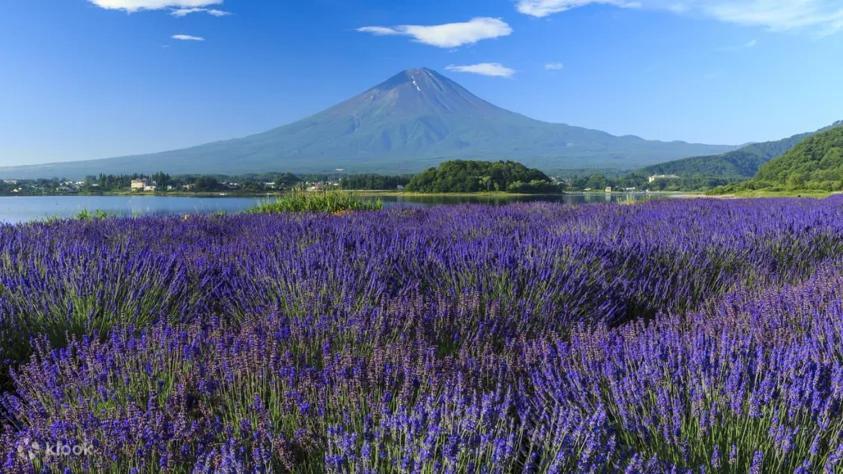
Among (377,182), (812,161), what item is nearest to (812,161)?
(812,161)

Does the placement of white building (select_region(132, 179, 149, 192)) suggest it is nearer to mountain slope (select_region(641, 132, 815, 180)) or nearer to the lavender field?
the lavender field

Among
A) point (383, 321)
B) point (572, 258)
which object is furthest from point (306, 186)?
point (383, 321)

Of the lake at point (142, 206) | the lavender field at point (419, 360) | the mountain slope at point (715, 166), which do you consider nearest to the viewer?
the lavender field at point (419, 360)

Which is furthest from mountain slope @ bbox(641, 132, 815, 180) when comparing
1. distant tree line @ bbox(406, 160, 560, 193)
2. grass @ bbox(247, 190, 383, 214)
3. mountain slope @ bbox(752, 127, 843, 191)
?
grass @ bbox(247, 190, 383, 214)

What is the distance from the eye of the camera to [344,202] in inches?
463

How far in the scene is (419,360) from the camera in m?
1.72

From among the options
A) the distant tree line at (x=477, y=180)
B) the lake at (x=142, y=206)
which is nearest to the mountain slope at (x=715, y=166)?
the distant tree line at (x=477, y=180)

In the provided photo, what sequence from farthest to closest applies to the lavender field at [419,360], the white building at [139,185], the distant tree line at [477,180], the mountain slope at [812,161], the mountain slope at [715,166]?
the mountain slope at [715,166], the white building at [139,185], the mountain slope at [812,161], the distant tree line at [477,180], the lavender field at [419,360]

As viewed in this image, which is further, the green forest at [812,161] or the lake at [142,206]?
the green forest at [812,161]

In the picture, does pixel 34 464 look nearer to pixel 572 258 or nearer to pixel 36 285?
pixel 36 285

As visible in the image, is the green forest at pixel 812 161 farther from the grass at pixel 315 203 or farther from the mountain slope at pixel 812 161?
the grass at pixel 315 203

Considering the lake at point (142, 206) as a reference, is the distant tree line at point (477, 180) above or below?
above

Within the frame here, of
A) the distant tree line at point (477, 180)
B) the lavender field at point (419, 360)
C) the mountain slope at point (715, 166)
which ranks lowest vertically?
the lavender field at point (419, 360)

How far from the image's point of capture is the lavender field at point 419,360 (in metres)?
1.28
